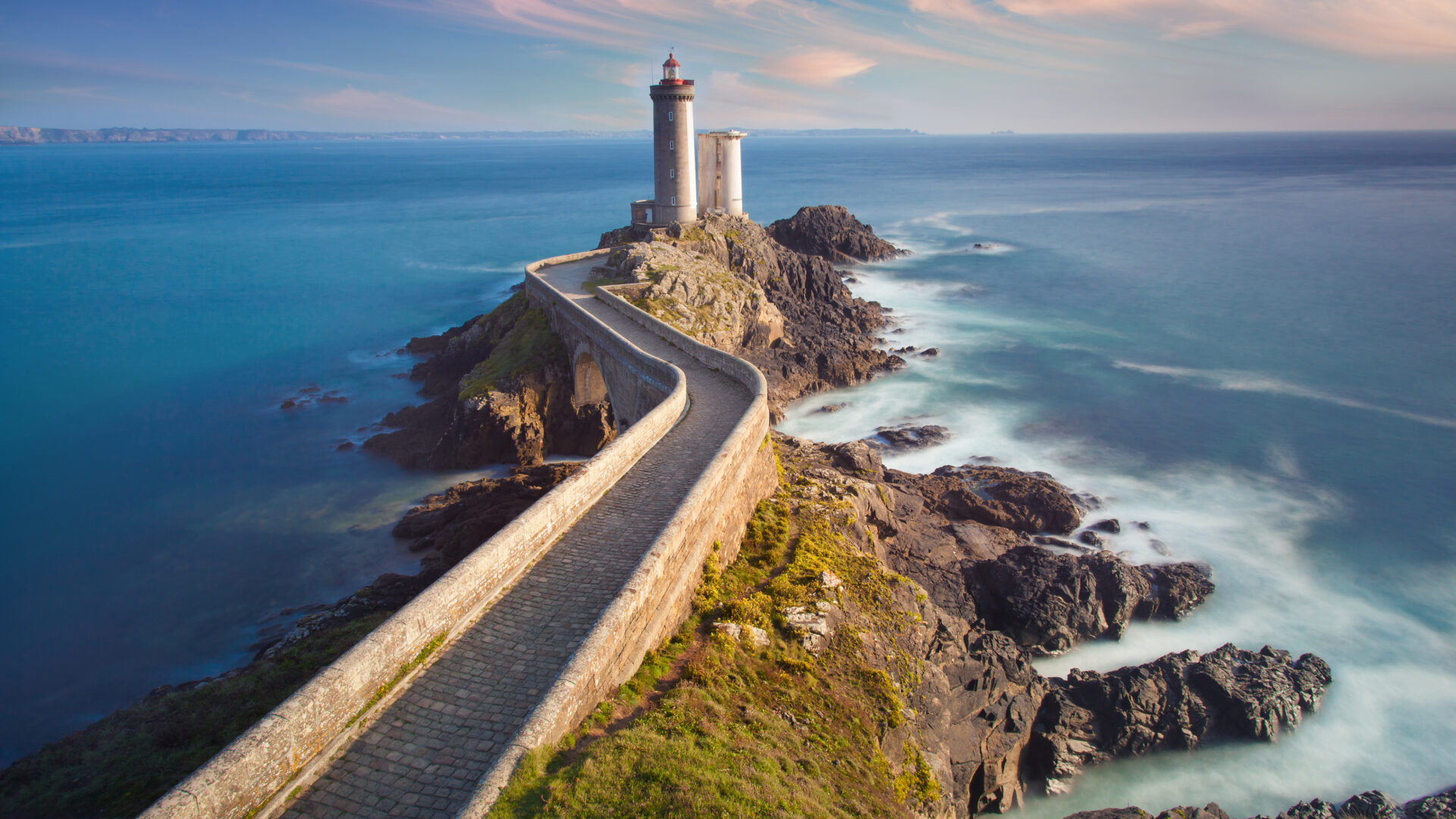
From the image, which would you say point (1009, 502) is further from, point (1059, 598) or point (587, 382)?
point (587, 382)

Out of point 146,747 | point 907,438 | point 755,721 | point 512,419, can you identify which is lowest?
point 907,438

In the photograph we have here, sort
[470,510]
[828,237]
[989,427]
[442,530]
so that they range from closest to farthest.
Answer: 1. [470,510]
2. [442,530]
3. [989,427]
4. [828,237]

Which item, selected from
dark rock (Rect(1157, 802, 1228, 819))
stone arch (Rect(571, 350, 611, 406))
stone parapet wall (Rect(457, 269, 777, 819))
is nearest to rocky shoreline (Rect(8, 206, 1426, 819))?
stone arch (Rect(571, 350, 611, 406))

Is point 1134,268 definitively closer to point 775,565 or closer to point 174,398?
point 775,565

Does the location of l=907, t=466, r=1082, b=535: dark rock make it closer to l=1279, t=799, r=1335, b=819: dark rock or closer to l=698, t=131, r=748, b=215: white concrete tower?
l=1279, t=799, r=1335, b=819: dark rock

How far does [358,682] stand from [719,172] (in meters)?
42.0

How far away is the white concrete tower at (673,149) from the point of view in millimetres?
38531

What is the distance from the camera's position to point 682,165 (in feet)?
133

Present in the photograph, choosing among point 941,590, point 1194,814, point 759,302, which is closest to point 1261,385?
point 759,302

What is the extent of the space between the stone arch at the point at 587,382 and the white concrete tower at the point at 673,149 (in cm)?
1611

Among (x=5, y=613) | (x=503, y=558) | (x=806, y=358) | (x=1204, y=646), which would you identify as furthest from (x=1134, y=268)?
(x=5, y=613)

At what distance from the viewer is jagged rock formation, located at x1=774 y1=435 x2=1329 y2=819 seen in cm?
1310

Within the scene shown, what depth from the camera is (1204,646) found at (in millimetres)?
18438

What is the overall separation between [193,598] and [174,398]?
21543mm
